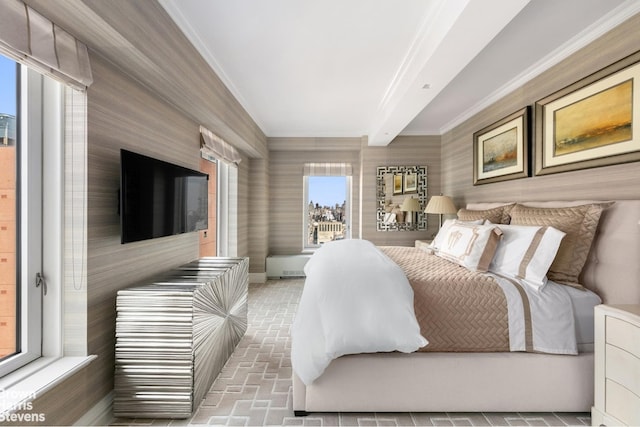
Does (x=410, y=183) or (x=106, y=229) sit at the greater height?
(x=410, y=183)

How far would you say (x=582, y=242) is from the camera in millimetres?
1976

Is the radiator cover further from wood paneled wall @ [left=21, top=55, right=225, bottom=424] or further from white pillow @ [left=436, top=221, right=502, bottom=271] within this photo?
wood paneled wall @ [left=21, top=55, right=225, bottom=424]

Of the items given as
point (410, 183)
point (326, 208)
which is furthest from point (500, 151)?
point (326, 208)

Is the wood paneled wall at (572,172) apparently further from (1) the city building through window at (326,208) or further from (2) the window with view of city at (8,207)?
(2) the window with view of city at (8,207)

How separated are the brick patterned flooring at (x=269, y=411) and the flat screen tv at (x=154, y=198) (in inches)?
45.0

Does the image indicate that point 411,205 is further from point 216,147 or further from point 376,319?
point 376,319

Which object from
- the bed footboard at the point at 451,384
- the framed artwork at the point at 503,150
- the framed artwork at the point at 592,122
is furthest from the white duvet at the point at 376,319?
the framed artwork at the point at 503,150

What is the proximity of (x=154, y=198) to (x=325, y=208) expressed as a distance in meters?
3.79

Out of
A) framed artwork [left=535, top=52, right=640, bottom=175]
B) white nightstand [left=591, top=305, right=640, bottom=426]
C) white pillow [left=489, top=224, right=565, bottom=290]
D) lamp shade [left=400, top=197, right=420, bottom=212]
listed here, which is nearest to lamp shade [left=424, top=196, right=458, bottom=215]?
lamp shade [left=400, top=197, right=420, bottom=212]

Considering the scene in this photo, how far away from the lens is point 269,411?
1.84 metres

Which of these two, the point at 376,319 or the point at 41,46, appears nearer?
the point at 41,46

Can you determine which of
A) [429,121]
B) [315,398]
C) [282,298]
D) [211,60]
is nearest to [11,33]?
[211,60]

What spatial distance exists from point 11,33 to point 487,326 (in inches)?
106

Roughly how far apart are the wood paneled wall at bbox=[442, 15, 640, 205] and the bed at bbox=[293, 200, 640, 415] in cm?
38
